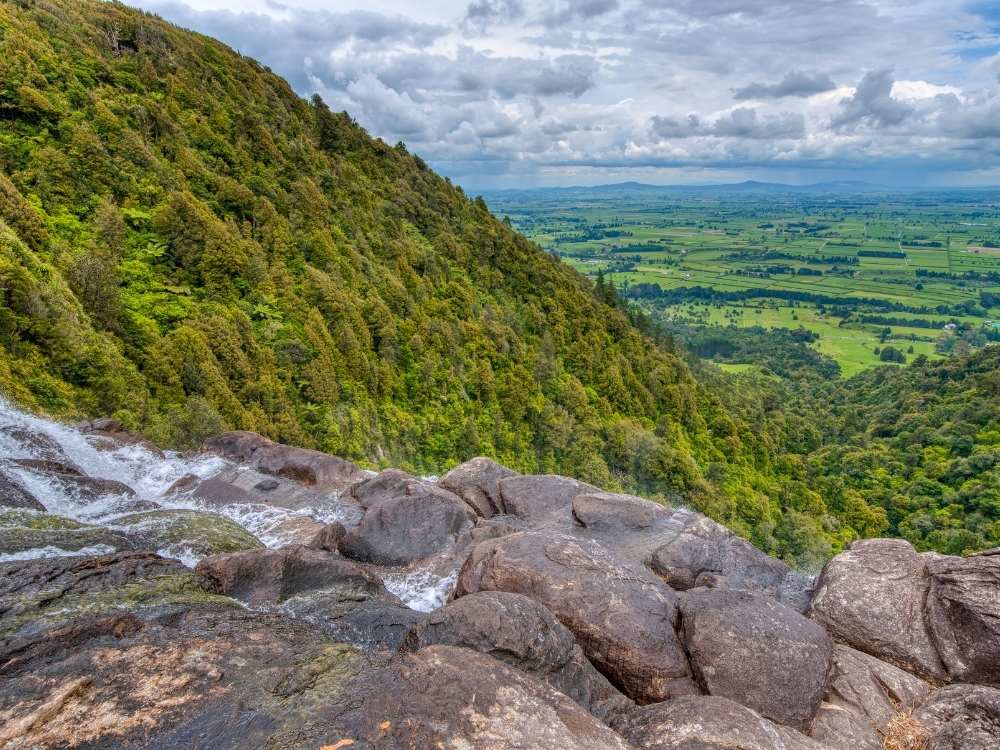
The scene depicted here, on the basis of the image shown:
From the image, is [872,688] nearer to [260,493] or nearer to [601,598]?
[601,598]

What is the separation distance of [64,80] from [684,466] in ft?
213

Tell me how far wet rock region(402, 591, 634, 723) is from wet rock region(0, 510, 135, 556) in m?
10.8

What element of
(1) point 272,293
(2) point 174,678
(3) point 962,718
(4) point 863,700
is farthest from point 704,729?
(1) point 272,293

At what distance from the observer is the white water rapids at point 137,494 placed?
63.6 feet

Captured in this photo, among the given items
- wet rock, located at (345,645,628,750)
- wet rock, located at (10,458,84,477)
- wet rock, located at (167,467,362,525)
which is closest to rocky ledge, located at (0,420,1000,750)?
wet rock, located at (345,645,628,750)

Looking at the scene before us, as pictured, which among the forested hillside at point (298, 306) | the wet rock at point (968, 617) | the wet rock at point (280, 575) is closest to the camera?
the wet rock at point (968, 617)

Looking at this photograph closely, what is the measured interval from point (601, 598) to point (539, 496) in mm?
11302

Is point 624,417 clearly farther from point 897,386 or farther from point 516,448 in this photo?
point 897,386

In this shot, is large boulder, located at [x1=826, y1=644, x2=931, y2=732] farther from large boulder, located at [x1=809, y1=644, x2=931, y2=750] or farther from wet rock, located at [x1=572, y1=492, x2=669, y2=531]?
wet rock, located at [x1=572, y1=492, x2=669, y2=531]

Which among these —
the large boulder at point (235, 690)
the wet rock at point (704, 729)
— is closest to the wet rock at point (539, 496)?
the wet rock at point (704, 729)

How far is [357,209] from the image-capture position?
6544cm

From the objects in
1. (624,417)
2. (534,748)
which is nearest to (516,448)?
(624,417)

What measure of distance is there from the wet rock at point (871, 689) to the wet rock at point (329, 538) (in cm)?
1607

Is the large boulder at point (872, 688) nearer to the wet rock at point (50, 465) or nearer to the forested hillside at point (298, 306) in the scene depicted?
the wet rock at point (50, 465)
